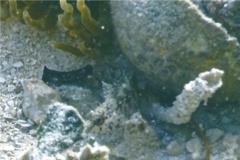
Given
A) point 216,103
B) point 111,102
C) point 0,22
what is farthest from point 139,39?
point 0,22

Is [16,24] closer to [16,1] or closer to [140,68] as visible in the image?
[16,1]

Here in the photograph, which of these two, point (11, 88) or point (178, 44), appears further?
point (11, 88)

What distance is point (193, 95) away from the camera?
198 centimetres

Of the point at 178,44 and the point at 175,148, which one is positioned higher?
the point at 178,44

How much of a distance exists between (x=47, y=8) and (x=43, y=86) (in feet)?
2.62

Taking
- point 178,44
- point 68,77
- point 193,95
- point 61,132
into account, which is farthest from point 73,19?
point 193,95

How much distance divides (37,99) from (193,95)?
3.40ft

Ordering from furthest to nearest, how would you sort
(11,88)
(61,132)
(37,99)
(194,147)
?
(11,88)
(37,99)
(194,147)
(61,132)

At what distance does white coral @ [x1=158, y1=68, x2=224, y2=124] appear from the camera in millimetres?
1898

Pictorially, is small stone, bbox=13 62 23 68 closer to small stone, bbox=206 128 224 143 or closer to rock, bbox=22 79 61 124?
rock, bbox=22 79 61 124

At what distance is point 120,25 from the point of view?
96.0 inches

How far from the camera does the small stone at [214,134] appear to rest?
89.6 inches

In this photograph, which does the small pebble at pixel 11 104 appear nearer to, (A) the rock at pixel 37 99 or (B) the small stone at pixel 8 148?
(A) the rock at pixel 37 99

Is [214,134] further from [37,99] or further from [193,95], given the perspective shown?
[37,99]
